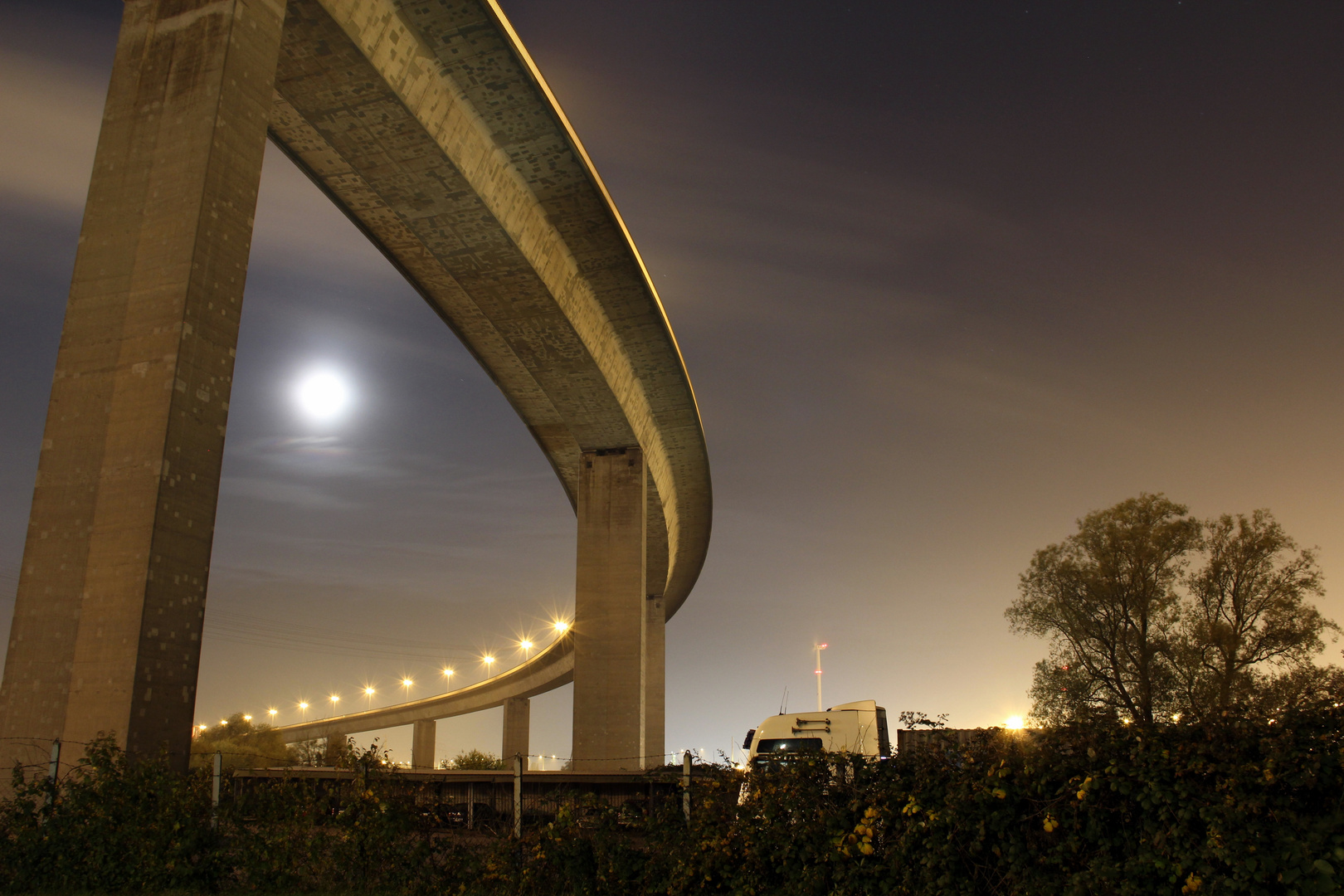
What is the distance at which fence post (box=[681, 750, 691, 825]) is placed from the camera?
7789 millimetres

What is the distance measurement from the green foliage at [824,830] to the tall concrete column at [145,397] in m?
1.17

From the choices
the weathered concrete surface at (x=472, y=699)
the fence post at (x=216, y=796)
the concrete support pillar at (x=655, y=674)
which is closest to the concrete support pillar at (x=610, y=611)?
the concrete support pillar at (x=655, y=674)

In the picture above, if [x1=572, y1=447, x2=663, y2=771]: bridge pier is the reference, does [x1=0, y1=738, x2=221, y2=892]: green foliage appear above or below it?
below

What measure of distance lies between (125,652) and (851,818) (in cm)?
829

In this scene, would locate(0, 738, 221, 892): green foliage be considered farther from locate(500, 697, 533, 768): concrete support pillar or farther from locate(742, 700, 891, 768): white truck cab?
locate(500, 697, 533, 768): concrete support pillar

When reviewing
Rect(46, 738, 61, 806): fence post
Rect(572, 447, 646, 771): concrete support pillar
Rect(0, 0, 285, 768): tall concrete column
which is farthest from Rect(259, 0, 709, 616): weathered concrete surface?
Rect(46, 738, 61, 806): fence post

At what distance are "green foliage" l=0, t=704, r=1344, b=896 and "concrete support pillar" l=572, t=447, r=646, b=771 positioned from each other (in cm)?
1831

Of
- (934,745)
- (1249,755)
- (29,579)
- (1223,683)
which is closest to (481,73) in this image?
(29,579)

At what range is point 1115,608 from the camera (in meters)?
29.7

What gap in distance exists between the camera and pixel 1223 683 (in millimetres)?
27547

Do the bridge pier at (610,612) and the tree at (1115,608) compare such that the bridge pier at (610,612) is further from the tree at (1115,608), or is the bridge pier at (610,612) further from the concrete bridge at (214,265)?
the tree at (1115,608)

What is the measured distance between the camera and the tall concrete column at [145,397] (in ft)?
34.7

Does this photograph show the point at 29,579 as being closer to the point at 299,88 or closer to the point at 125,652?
the point at 125,652

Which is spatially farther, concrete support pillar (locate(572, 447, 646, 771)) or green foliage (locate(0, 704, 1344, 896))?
concrete support pillar (locate(572, 447, 646, 771))
